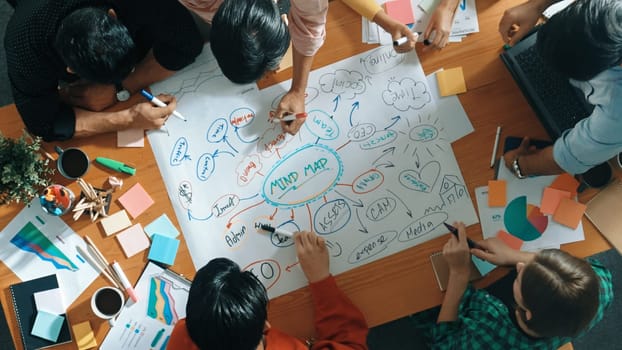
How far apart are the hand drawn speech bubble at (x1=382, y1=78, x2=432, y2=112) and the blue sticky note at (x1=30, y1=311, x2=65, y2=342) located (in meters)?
0.99

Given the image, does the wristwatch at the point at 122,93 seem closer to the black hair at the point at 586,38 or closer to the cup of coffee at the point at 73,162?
the cup of coffee at the point at 73,162

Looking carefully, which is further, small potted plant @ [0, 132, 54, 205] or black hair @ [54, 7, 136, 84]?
small potted plant @ [0, 132, 54, 205]

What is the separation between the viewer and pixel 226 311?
37.2 inches

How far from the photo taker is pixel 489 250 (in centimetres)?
114

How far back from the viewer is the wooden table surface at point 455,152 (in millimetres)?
1161

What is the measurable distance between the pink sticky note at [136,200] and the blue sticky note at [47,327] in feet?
1.01

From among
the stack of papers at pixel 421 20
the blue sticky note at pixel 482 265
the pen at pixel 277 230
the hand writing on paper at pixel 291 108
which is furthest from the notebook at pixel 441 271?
the stack of papers at pixel 421 20

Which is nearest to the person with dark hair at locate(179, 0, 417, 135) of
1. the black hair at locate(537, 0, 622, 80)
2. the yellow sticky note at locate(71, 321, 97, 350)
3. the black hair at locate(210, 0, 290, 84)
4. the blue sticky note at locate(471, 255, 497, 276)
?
the black hair at locate(210, 0, 290, 84)

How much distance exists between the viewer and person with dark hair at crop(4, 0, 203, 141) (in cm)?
103

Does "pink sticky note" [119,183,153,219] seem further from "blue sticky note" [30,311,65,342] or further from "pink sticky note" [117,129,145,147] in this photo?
Answer: "blue sticky note" [30,311,65,342]

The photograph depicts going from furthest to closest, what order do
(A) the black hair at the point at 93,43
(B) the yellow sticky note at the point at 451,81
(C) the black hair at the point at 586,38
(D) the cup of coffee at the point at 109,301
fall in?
(B) the yellow sticky note at the point at 451,81 → (D) the cup of coffee at the point at 109,301 → (A) the black hair at the point at 93,43 → (C) the black hair at the point at 586,38

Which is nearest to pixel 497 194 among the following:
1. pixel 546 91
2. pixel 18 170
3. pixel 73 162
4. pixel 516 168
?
pixel 516 168

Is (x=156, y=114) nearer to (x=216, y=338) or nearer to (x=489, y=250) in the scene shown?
(x=216, y=338)

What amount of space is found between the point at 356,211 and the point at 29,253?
0.83 meters
